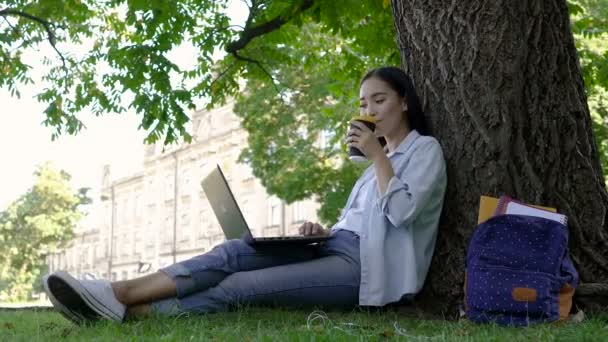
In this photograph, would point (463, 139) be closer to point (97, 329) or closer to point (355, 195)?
point (355, 195)

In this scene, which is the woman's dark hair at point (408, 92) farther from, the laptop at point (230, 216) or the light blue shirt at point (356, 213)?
the laptop at point (230, 216)

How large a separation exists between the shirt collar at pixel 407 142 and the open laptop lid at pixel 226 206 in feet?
3.13

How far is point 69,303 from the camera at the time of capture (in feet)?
11.5

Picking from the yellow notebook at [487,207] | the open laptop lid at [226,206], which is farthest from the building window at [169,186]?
the yellow notebook at [487,207]

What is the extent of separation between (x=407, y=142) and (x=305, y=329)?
1.44m

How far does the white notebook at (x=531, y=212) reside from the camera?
3.39 meters

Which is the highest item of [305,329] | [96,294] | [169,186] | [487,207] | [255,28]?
[169,186]

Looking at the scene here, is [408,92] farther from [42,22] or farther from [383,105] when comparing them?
[42,22]

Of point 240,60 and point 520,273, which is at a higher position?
point 240,60

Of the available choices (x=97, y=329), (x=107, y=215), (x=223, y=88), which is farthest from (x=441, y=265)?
(x=107, y=215)

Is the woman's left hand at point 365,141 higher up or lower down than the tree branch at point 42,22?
lower down

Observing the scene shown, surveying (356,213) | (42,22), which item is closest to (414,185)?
(356,213)

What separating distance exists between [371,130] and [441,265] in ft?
2.78

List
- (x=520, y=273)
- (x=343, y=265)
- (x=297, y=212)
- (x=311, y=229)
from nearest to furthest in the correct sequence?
(x=520, y=273)
(x=343, y=265)
(x=311, y=229)
(x=297, y=212)
